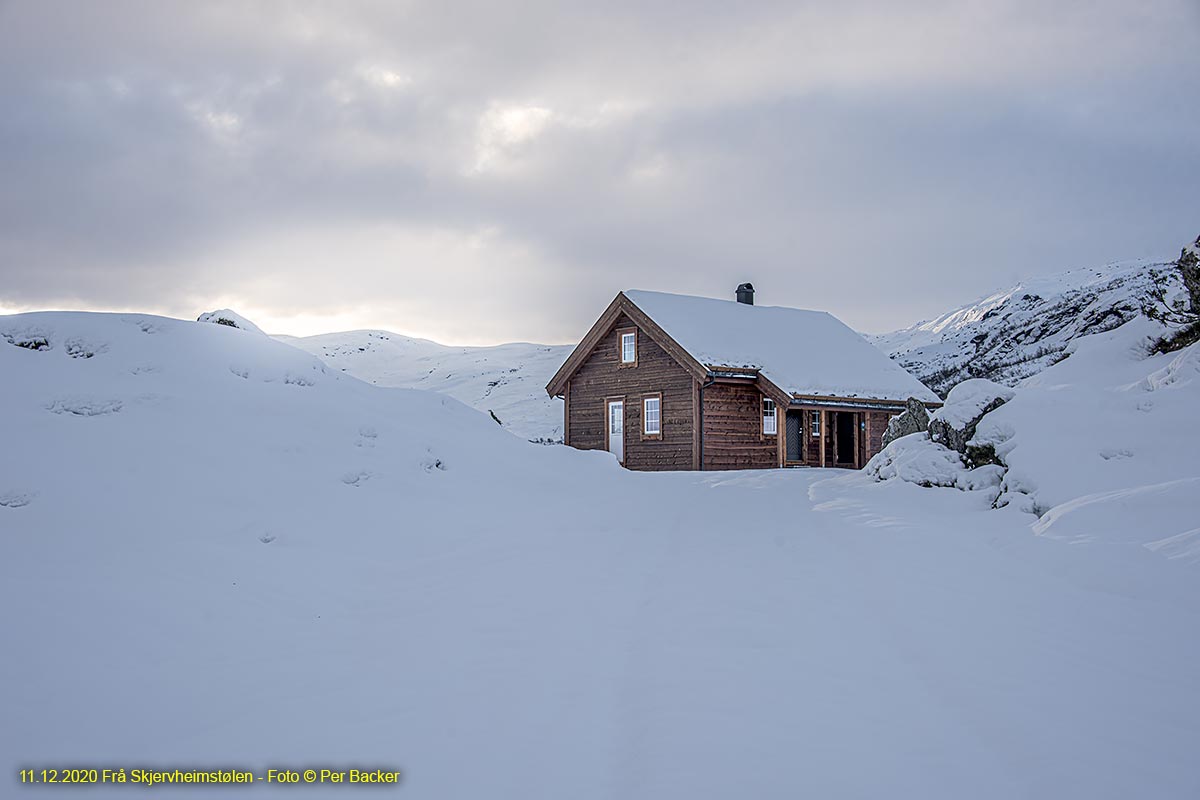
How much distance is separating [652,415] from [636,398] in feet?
3.08

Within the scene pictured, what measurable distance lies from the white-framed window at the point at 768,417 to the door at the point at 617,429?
483cm

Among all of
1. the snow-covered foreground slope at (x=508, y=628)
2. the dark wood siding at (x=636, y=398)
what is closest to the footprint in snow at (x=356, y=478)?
the snow-covered foreground slope at (x=508, y=628)

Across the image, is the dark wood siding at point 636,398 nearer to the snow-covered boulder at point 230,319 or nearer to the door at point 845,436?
the door at point 845,436

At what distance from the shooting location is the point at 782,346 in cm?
2939

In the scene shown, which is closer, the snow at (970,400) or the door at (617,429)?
the snow at (970,400)

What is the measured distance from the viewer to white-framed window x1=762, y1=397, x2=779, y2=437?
27234 millimetres

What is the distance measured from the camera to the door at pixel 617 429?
28.4m

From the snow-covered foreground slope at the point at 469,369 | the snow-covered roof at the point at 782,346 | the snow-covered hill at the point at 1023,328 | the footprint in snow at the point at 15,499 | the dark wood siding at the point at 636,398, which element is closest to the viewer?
the footprint in snow at the point at 15,499

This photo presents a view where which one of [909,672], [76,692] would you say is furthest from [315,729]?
[909,672]

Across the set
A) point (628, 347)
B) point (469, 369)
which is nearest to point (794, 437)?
point (628, 347)

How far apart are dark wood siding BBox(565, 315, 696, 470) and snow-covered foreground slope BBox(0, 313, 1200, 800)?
47.1ft

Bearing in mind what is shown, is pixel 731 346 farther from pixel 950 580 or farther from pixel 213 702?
pixel 213 702

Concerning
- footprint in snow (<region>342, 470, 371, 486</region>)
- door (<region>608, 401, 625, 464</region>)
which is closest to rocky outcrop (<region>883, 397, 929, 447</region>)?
door (<region>608, 401, 625, 464</region>)

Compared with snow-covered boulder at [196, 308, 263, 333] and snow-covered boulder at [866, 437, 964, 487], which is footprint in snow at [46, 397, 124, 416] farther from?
snow-covered boulder at [866, 437, 964, 487]
